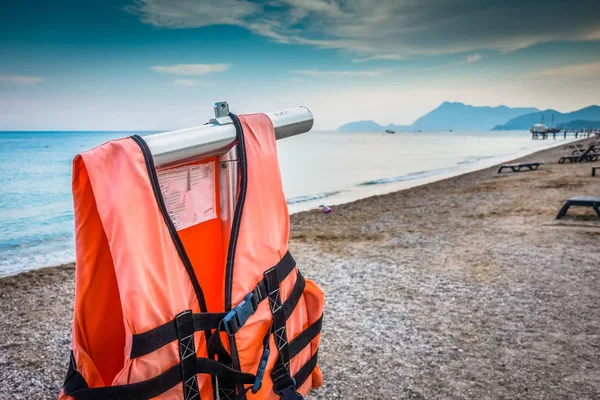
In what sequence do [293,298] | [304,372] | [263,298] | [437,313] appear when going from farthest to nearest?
1. [437,313]
2. [304,372]
3. [293,298]
4. [263,298]

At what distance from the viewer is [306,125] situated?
82.6 inches

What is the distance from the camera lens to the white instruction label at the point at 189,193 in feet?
5.16

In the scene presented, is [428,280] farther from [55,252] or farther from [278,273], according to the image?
[55,252]

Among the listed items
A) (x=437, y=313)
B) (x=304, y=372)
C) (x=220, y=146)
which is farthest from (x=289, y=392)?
(x=437, y=313)

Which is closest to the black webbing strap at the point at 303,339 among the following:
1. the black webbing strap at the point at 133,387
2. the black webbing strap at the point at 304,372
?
the black webbing strap at the point at 304,372

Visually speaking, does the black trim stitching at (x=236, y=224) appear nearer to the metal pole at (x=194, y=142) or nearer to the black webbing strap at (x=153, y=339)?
the metal pole at (x=194, y=142)

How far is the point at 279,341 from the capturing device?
5.92 feet

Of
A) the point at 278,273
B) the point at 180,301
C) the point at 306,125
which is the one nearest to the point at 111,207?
the point at 180,301

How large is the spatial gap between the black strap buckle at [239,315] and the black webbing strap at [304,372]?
551 millimetres

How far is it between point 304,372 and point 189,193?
1054 millimetres

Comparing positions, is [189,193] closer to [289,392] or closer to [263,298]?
[263,298]

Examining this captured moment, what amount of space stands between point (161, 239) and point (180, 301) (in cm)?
24

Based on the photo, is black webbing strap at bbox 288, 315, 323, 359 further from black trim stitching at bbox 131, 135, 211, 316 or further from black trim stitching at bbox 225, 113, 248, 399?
black trim stitching at bbox 131, 135, 211, 316

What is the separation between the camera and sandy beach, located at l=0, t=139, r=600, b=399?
3.39m
